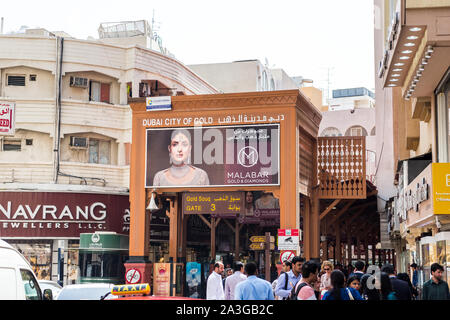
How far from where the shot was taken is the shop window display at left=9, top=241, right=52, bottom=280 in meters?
34.2

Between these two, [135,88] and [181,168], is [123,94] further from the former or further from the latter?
[181,168]

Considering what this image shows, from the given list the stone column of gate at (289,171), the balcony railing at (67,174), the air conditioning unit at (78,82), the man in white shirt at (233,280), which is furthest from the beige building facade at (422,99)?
the air conditioning unit at (78,82)

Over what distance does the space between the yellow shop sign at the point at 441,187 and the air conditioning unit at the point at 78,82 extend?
964 inches

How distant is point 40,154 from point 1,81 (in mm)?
→ 4009

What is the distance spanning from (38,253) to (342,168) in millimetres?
14512

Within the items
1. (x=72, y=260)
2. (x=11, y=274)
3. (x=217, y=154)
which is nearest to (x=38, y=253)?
(x=72, y=260)

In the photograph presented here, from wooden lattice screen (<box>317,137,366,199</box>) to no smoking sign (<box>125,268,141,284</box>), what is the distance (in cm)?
843

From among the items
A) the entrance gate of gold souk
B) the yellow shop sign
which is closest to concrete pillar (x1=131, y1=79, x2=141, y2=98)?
the entrance gate of gold souk

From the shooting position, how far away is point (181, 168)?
28.2m

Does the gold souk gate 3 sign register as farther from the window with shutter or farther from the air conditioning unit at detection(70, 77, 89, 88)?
the window with shutter

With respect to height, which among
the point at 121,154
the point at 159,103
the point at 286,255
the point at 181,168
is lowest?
the point at 286,255

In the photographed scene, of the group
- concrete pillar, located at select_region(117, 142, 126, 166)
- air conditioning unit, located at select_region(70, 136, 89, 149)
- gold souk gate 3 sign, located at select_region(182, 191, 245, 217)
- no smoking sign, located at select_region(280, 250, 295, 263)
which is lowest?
no smoking sign, located at select_region(280, 250, 295, 263)

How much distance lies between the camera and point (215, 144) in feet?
91.7
